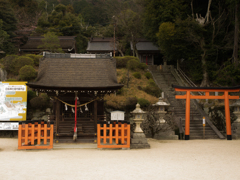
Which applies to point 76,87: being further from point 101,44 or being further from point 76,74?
point 101,44

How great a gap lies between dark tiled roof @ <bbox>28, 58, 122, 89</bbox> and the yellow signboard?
3519 mm

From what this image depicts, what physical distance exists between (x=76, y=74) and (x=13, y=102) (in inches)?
232

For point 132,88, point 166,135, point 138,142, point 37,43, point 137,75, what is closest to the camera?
point 138,142

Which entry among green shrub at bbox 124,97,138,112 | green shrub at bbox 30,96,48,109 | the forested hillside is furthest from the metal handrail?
green shrub at bbox 30,96,48,109

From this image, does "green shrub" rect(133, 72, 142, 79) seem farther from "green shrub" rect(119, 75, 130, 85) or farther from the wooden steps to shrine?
the wooden steps to shrine

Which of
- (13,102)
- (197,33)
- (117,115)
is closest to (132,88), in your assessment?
(197,33)

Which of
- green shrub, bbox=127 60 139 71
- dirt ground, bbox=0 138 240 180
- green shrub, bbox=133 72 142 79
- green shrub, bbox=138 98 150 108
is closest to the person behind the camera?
dirt ground, bbox=0 138 240 180

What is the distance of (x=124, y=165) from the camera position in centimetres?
708

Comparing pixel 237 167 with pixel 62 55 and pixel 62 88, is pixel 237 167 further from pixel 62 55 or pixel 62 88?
pixel 62 55

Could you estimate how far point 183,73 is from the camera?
24.8 meters

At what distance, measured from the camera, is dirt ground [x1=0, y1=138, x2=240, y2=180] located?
5930mm

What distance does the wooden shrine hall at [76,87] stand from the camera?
11.4m

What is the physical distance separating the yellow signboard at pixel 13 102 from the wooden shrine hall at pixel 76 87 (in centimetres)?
344

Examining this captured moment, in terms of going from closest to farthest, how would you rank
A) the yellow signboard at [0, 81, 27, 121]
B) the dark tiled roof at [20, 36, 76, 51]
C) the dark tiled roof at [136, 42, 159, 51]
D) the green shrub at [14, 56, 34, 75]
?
the yellow signboard at [0, 81, 27, 121] < the green shrub at [14, 56, 34, 75] < the dark tiled roof at [20, 36, 76, 51] < the dark tiled roof at [136, 42, 159, 51]
